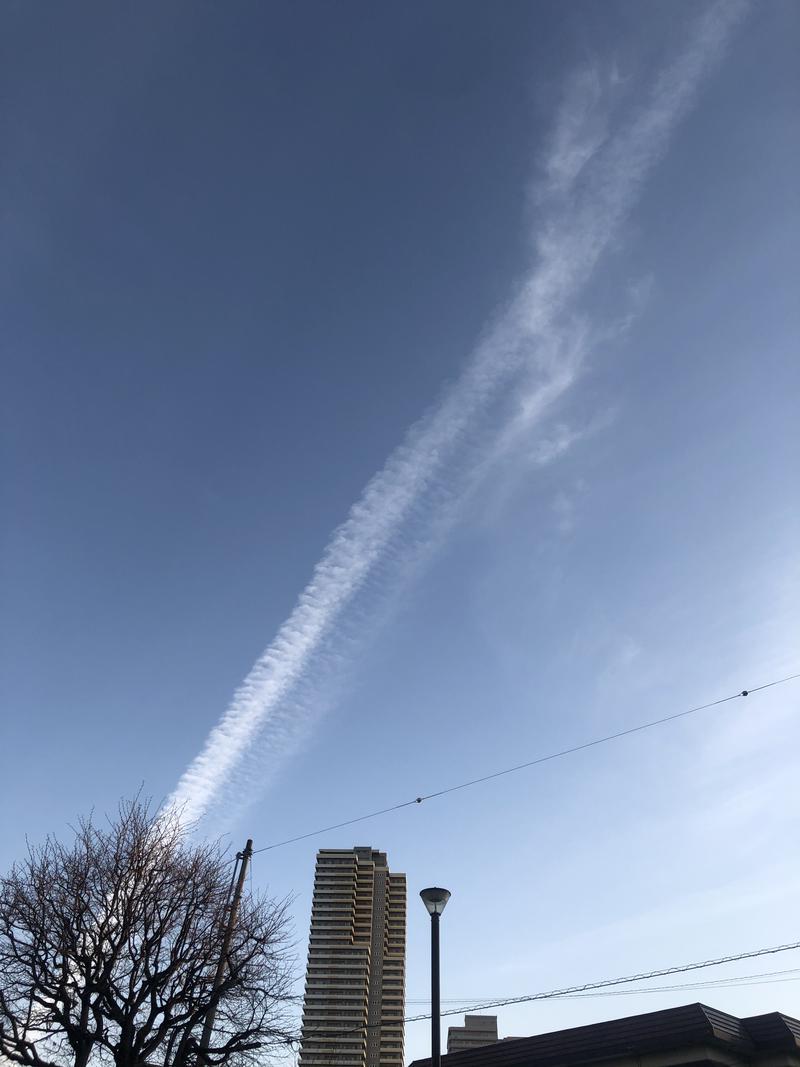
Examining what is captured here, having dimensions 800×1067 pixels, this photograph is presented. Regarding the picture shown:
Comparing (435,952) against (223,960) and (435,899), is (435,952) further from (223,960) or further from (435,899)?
(223,960)

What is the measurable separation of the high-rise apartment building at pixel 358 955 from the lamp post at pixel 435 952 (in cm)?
15025

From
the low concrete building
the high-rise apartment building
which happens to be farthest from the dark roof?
the high-rise apartment building

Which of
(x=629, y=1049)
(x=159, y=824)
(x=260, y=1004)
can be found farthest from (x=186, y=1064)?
(x=629, y=1049)

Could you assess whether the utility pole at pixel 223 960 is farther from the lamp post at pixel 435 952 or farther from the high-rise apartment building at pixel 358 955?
the high-rise apartment building at pixel 358 955

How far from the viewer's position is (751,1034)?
66.6 ft

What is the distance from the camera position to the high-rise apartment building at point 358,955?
5694 inches

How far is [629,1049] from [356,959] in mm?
152736

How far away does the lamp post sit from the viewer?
42.3ft

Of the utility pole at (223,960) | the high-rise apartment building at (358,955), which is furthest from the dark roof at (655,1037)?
the high-rise apartment building at (358,955)

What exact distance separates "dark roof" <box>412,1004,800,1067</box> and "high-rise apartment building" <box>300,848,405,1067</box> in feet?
459

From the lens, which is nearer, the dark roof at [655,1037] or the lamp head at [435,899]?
the lamp head at [435,899]

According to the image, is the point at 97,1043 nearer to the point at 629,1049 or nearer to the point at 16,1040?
the point at 16,1040

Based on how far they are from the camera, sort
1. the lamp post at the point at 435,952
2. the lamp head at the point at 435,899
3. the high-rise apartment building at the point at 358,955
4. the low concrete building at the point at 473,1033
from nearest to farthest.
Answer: the lamp post at the point at 435,952 < the lamp head at the point at 435,899 < the low concrete building at the point at 473,1033 < the high-rise apartment building at the point at 358,955

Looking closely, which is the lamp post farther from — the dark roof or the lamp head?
the dark roof
